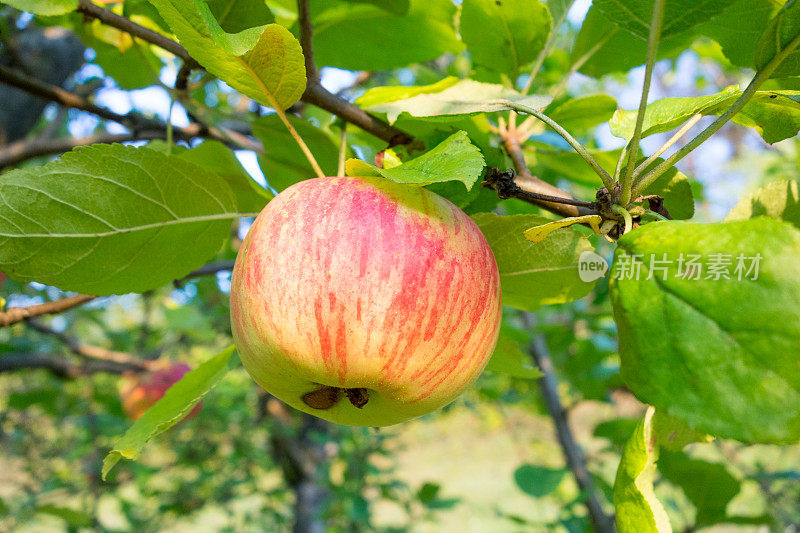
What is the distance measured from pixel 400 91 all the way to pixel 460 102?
4.5 inches

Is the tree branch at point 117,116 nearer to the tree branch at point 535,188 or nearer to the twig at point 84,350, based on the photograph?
the tree branch at point 535,188

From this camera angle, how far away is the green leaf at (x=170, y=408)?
25.0 inches

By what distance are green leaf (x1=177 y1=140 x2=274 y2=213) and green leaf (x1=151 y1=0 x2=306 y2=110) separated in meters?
0.20

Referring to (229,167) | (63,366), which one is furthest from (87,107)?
(63,366)

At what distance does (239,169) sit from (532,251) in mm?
477

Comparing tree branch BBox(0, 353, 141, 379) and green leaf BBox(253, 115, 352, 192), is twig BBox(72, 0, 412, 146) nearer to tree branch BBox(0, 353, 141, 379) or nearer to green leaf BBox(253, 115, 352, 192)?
green leaf BBox(253, 115, 352, 192)

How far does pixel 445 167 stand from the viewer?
0.56 meters

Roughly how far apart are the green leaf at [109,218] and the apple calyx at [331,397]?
30 centimetres

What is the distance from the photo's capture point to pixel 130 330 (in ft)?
11.4

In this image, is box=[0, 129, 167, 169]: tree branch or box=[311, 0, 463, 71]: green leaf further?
box=[0, 129, 167, 169]: tree branch

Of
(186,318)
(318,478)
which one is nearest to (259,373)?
(186,318)

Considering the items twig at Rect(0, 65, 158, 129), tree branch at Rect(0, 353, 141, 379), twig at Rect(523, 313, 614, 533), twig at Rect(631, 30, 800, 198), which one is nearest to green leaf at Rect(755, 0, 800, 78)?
twig at Rect(631, 30, 800, 198)

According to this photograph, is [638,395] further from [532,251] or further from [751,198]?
[751,198]

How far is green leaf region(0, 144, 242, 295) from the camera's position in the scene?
69 cm
